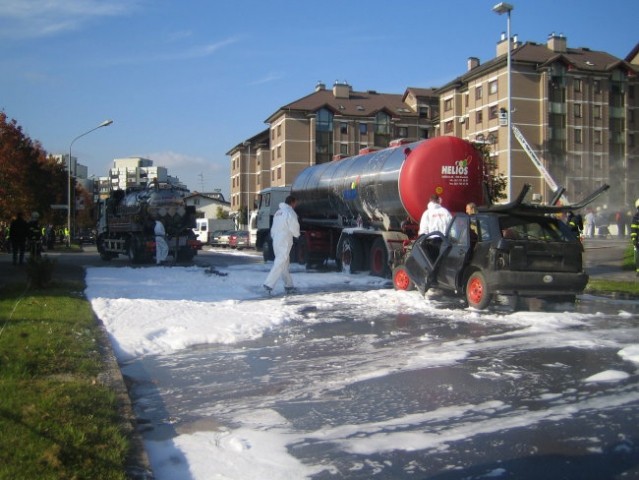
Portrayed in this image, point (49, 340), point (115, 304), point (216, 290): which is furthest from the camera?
point (216, 290)

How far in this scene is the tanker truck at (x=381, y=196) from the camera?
15070 millimetres

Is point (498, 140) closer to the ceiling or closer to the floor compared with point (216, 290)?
closer to the ceiling

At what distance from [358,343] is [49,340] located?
11.5 ft

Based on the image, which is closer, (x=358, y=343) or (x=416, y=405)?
(x=416, y=405)

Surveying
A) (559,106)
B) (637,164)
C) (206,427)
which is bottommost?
(206,427)

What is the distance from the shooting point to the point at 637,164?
2274 inches

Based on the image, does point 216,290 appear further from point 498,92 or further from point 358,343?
point 498,92

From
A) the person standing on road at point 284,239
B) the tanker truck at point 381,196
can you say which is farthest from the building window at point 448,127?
the person standing on road at point 284,239

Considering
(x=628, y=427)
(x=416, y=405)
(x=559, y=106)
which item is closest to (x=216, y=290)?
(x=416, y=405)

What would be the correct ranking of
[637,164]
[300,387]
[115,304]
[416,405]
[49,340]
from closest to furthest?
[416,405], [300,387], [49,340], [115,304], [637,164]

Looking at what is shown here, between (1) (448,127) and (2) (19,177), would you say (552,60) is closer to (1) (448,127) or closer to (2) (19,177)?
(1) (448,127)

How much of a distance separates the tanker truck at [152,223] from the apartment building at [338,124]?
5297cm

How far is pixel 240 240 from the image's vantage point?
45.4 meters

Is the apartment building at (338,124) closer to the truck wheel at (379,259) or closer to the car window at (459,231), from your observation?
the truck wheel at (379,259)
